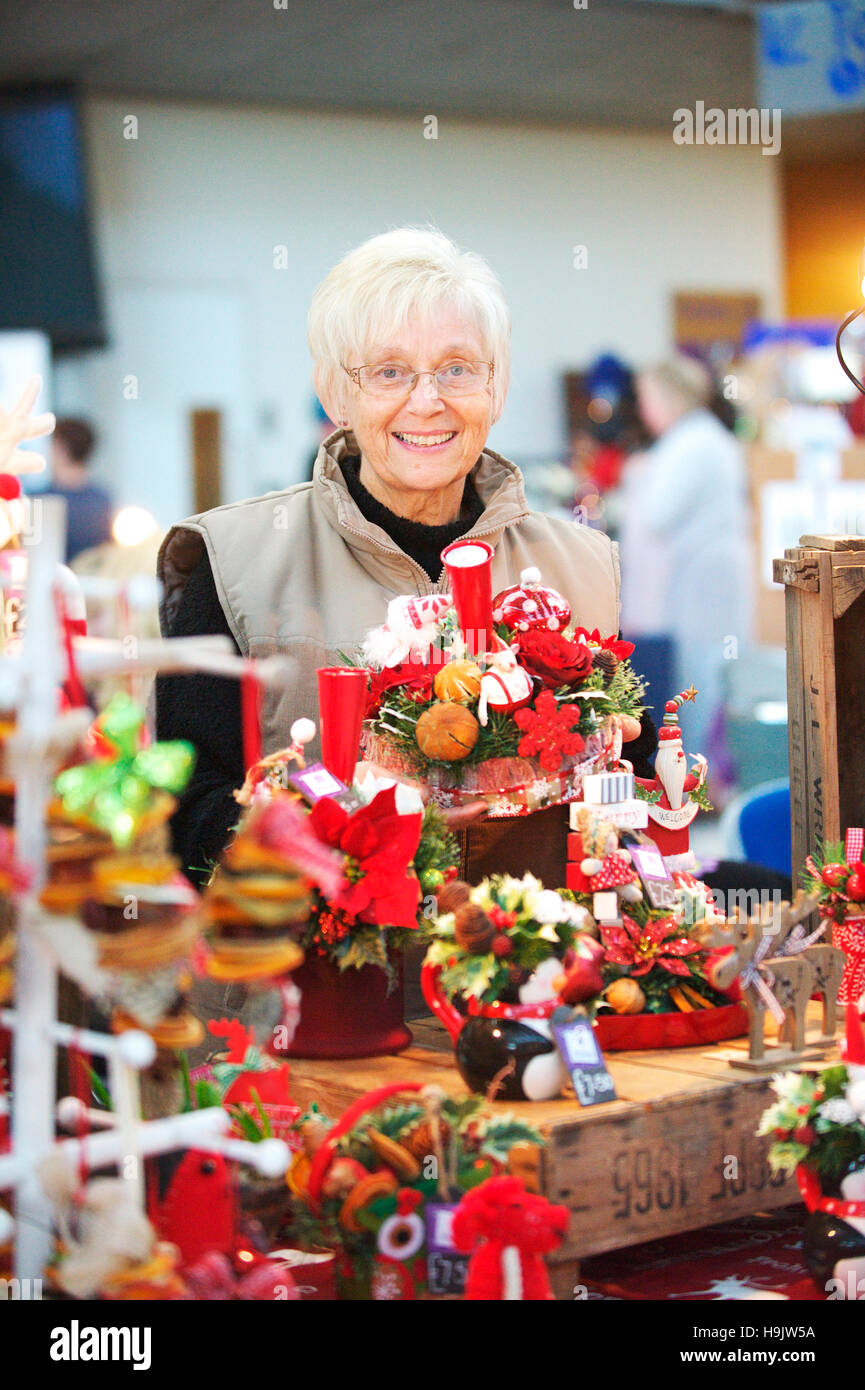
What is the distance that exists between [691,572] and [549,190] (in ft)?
8.98

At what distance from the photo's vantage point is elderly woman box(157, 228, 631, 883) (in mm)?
2082

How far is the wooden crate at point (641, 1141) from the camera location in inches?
57.2

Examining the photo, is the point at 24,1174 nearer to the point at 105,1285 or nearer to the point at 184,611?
the point at 105,1285

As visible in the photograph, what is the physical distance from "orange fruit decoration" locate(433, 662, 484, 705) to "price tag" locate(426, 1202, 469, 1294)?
0.57 meters

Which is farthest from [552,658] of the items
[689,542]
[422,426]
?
[689,542]

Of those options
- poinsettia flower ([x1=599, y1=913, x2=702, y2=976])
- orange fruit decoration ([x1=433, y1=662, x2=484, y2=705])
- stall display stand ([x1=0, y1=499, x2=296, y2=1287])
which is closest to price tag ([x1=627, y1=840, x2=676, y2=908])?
poinsettia flower ([x1=599, y1=913, x2=702, y2=976])

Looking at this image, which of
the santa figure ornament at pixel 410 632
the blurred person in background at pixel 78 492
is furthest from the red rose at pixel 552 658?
the blurred person in background at pixel 78 492

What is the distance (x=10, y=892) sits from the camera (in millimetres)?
1151

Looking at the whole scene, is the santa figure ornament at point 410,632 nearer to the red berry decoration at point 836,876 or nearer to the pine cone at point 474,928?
the pine cone at point 474,928

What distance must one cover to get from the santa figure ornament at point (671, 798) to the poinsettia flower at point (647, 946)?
166mm

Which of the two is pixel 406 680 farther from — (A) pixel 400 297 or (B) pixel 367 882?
(A) pixel 400 297

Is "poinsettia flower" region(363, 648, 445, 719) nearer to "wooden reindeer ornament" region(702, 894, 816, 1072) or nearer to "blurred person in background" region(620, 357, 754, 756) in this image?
"wooden reindeer ornament" region(702, 894, 816, 1072)

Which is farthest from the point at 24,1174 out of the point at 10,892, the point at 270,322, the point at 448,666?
the point at 270,322
